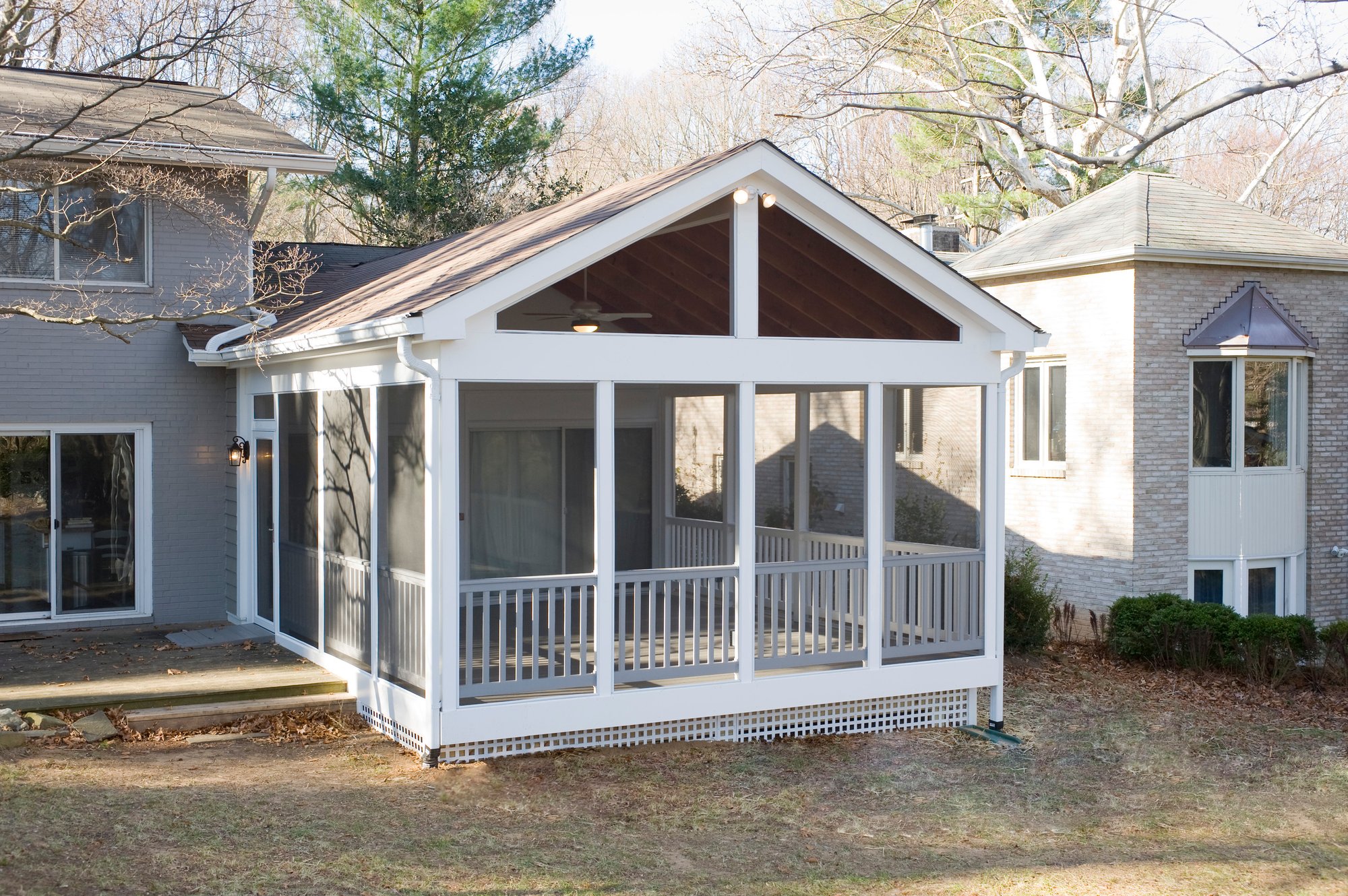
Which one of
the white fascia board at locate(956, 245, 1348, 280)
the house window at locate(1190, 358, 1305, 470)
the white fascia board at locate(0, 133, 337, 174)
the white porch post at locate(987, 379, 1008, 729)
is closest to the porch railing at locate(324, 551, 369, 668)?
the white fascia board at locate(0, 133, 337, 174)

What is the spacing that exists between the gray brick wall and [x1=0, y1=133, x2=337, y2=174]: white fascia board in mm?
699

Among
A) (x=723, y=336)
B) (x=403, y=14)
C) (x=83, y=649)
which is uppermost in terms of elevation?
(x=403, y=14)

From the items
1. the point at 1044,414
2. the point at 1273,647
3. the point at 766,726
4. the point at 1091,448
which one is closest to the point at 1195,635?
the point at 1273,647

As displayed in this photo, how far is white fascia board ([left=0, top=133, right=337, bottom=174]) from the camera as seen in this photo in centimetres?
1179

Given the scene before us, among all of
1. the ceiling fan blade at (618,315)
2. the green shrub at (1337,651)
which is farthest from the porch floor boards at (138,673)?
the green shrub at (1337,651)

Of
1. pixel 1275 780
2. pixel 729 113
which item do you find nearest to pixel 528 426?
pixel 1275 780

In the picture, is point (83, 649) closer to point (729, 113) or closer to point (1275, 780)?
point (1275, 780)

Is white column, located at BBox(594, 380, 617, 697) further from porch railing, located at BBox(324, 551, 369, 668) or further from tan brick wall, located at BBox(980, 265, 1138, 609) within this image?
tan brick wall, located at BBox(980, 265, 1138, 609)

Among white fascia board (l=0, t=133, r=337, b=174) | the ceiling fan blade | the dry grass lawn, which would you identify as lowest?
the dry grass lawn

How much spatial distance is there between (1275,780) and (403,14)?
2151 cm

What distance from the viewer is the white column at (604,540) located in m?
9.10

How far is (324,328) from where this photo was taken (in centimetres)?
996

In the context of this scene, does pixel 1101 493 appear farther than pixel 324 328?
Yes

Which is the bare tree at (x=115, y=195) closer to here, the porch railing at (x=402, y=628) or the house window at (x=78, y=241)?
the house window at (x=78, y=241)
